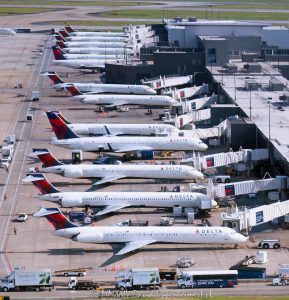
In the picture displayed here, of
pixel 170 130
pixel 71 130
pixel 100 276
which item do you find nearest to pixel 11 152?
pixel 71 130

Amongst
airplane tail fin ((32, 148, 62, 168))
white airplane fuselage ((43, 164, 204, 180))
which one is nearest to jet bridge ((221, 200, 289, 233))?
white airplane fuselage ((43, 164, 204, 180))

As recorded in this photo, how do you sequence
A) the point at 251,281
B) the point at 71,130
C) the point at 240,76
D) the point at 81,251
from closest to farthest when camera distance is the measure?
the point at 251,281 < the point at 81,251 < the point at 71,130 < the point at 240,76

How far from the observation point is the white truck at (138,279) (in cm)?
9831

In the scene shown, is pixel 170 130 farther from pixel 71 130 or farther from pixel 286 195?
pixel 286 195

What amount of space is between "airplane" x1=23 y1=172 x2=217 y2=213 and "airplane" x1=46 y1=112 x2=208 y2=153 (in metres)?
27.8

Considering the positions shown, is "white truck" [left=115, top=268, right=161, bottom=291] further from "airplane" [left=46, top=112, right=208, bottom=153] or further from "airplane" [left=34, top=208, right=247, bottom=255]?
"airplane" [left=46, top=112, right=208, bottom=153]

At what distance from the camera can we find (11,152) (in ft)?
504

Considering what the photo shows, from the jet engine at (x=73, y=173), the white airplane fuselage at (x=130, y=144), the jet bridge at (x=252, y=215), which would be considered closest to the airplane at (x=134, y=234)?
the jet bridge at (x=252, y=215)

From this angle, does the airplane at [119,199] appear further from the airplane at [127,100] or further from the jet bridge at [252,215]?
the airplane at [127,100]

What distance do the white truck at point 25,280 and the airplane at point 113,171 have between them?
37.7 m

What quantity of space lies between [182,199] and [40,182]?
15.4 m

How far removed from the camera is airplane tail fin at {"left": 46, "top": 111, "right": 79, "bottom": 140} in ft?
499

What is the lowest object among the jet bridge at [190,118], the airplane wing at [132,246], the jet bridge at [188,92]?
the airplane wing at [132,246]

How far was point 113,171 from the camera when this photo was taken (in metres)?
138
